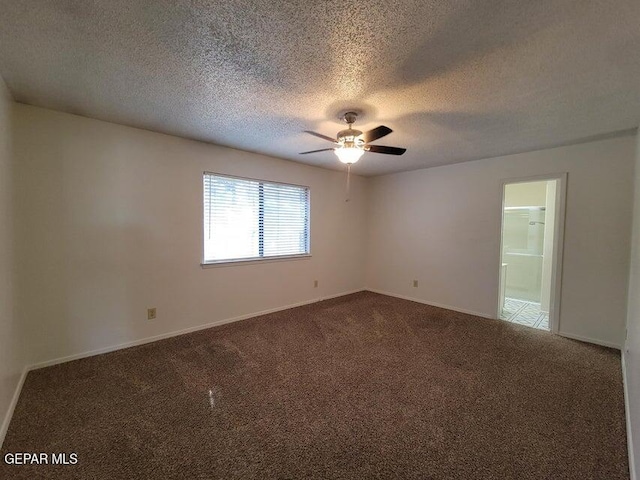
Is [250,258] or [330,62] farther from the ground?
A: [330,62]

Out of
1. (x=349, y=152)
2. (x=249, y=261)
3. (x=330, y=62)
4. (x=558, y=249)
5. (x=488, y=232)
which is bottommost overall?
(x=249, y=261)

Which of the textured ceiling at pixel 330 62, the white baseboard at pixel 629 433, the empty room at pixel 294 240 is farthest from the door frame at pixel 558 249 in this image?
the white baseboard at pixel 629 433

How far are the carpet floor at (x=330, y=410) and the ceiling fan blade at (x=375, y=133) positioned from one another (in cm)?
199

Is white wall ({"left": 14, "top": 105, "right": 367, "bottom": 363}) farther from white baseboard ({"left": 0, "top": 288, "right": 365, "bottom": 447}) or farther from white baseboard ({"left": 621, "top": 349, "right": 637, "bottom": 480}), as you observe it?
white baseboard ({"left": 621, "top": 349, "right": 637, "bottom": 480})

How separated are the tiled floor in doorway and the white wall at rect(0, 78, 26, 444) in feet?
16.6

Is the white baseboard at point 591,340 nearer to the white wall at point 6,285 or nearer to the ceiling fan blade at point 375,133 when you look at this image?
the ceiling fan blade at point 375,133

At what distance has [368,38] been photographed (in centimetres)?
142

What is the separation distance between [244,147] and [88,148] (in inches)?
60.7

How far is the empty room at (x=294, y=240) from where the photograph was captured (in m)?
1.42

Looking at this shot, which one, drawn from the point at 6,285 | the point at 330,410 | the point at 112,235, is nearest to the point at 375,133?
the point at 330,410

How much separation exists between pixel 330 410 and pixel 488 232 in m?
3.27

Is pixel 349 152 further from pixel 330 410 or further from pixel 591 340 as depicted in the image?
pixel 591 340

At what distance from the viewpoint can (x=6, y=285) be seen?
188 cm

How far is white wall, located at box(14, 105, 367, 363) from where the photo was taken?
2328mm
